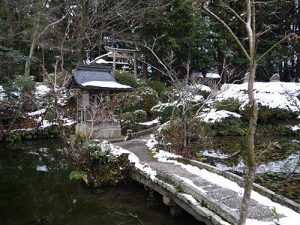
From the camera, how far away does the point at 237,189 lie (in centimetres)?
767

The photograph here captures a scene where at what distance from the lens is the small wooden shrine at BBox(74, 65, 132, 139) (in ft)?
47.3

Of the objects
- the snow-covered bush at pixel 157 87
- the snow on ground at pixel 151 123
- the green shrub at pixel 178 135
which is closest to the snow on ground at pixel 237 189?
the green shrub at pixel 178 135

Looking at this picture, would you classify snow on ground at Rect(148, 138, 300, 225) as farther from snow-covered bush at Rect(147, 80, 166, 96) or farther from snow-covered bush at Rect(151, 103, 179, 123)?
snow-covered bush at Rect(147, 80, 166, 96)

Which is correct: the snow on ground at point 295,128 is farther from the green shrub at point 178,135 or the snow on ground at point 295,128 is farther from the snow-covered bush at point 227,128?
the green shrub at point 178,135

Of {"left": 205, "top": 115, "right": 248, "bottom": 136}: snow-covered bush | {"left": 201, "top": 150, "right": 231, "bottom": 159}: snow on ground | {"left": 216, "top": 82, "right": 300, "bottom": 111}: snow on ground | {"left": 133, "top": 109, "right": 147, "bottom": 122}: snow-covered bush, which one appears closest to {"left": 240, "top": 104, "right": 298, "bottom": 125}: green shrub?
{"left": 216, "top": 82, "right": 300, "bottom": 111}: snow on ground

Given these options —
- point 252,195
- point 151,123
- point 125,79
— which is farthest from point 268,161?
point 125,79

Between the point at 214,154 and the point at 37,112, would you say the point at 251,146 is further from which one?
the point at 37,112

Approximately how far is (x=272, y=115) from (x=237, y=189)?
41.6ft

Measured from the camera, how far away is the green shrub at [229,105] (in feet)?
61.6

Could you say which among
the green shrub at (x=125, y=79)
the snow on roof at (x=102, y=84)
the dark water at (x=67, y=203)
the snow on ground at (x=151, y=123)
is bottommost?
the dark water at (x=67, y=203)

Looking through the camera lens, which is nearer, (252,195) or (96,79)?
(252,195)

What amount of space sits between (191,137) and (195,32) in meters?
15.6

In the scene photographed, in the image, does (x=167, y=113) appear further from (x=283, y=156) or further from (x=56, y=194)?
(x=56, y=194)

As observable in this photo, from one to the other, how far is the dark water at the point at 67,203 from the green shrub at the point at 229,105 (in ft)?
32.4
